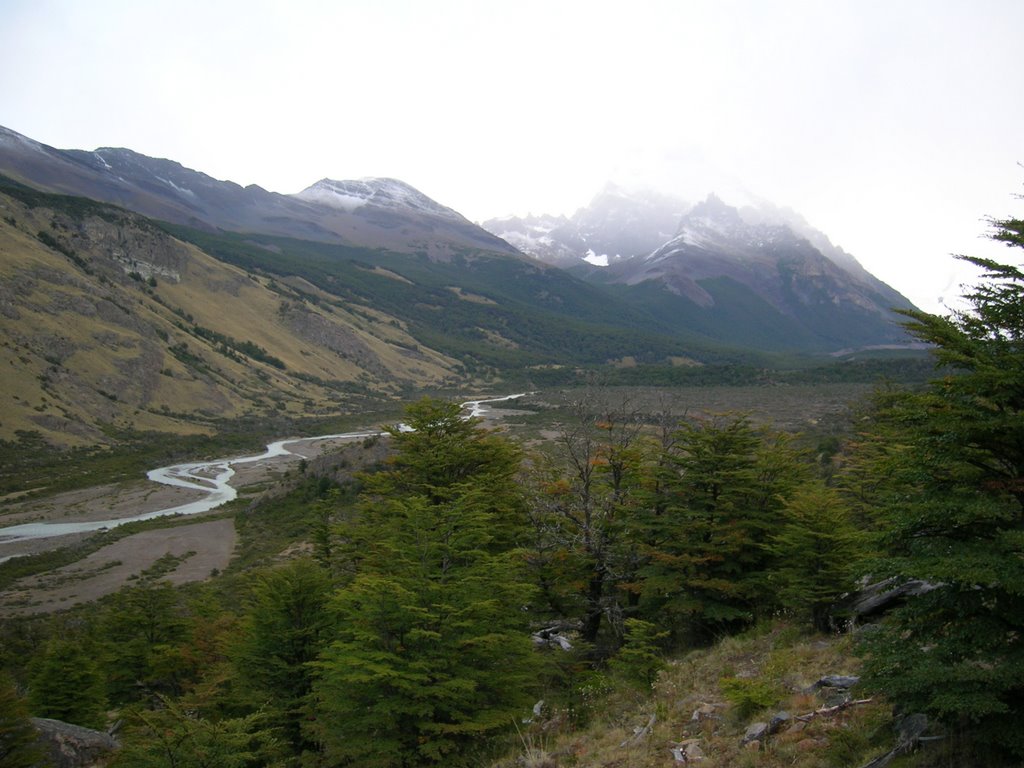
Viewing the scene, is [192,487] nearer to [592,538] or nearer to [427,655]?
[592,538]

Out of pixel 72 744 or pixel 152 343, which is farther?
pixel 152 343

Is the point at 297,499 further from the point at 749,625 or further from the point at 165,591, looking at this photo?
the point at 749,625

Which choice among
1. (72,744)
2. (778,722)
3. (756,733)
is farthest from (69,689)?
(778,722)

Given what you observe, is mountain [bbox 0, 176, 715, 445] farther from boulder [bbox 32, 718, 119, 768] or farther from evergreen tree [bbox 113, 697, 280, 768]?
evergreen tree [bbox 113, 697, 280, 768]

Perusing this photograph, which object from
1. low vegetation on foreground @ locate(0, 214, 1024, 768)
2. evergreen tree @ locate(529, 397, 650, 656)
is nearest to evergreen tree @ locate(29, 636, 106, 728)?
low vegetation on foreground @ locate(0, 214, 1024, 768)

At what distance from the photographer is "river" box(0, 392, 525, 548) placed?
4287 cm

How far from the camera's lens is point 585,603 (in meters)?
15.0

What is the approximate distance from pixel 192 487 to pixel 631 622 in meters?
56.2

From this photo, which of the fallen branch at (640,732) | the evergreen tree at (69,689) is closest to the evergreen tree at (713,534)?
the fallen branch at (640,732)

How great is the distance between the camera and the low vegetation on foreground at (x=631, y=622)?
545 centimetres

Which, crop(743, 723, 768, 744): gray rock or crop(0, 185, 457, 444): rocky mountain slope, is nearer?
crop(743, 723, 768, 744): gray rock

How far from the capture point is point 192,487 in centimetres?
5647

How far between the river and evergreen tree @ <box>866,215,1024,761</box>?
83.5 feet

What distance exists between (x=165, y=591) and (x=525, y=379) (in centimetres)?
15138
